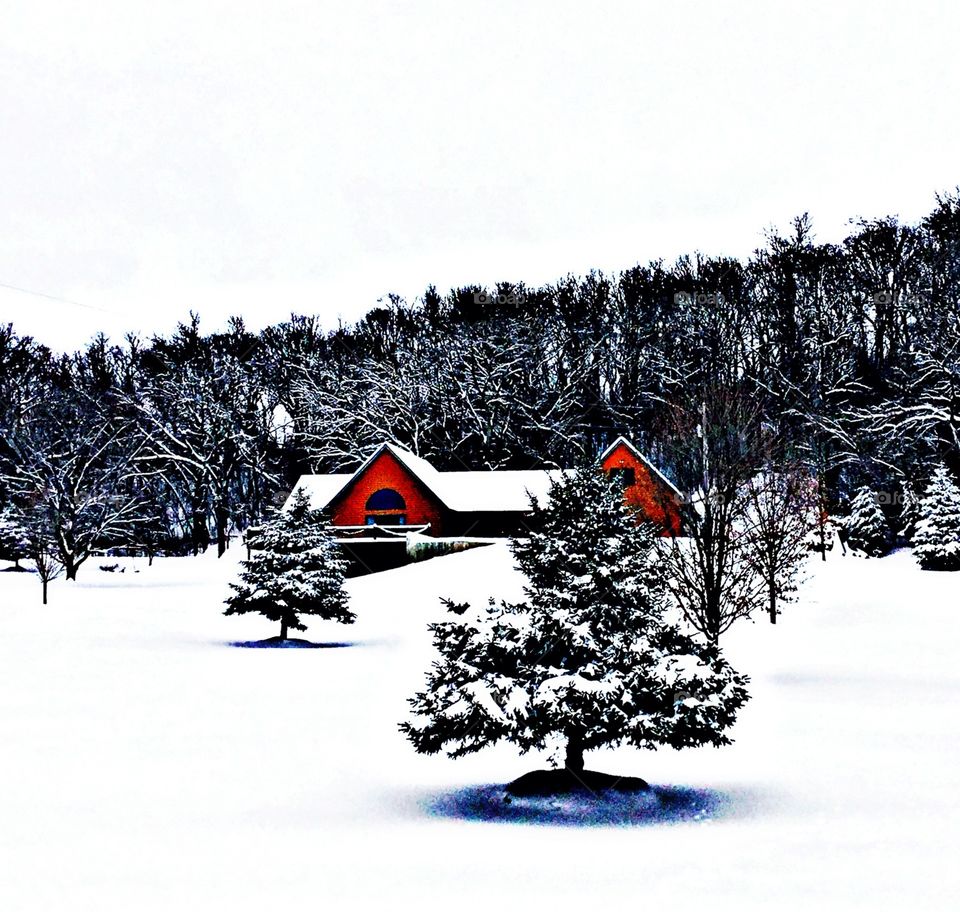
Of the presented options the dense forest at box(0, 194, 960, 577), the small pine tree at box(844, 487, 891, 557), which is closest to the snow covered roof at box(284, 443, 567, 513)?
the dense forest at box(0, 194, 960, 577)

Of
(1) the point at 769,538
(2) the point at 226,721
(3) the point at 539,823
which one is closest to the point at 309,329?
(1) the point at 769,538

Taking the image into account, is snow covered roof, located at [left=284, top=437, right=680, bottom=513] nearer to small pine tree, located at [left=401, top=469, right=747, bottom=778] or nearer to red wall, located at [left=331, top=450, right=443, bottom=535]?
red wall, located at [left=331, top=450, right=443, bottom=535]

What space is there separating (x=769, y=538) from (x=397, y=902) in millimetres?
17901

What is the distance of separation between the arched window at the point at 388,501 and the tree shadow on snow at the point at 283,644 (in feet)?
68.5

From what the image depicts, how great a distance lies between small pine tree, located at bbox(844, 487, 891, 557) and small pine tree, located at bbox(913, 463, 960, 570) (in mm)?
4503

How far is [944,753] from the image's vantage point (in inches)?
587

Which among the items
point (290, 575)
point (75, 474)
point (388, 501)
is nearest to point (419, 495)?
point (388, 501)

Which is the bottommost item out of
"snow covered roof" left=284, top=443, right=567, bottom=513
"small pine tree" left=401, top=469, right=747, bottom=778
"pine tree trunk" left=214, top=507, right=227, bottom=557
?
"small pine tree" left=401, top=469, right=747, bottom=778

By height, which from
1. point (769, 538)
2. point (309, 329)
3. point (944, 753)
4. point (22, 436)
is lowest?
point (944, 753)

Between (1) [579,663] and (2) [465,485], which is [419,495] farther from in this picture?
(1) [579,663]

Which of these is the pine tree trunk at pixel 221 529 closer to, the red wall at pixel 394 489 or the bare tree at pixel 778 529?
the red wall at pixel 394 489

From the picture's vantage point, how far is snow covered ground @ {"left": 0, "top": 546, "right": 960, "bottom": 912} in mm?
9117

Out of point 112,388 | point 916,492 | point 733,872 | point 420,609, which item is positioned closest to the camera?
point 733,872

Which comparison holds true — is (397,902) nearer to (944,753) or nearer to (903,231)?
(944,753)
